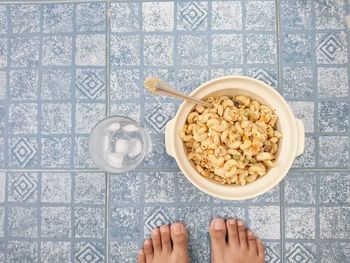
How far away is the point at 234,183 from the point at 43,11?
57 centimetres

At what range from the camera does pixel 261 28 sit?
1089mm

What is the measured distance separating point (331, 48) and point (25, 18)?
2.26ft

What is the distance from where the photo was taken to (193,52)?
1.09 meters

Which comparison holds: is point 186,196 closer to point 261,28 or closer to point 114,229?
point 114,229

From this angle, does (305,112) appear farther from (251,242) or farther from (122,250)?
(122,250)

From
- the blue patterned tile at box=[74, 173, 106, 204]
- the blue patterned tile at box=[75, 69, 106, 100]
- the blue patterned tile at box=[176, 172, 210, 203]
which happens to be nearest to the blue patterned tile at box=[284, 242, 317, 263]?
the blue patterned tile at box=[176, 172, 210, 203]

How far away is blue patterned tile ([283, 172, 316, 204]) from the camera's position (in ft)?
3.53

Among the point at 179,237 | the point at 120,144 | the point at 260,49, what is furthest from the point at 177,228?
the point at 260,49

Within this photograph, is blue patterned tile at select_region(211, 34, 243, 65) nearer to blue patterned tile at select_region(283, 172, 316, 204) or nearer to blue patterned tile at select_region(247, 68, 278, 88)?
blue patterned tile at select_region(247, 68, 278, 88)

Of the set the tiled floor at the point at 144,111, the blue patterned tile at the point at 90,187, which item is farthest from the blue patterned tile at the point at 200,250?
the blue patterned tile at the point at 90,187

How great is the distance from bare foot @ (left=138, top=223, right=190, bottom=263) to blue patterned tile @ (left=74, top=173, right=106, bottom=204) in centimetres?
14

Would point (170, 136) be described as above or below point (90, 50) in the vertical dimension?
below

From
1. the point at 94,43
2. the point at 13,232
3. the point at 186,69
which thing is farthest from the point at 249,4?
the point at 13,232

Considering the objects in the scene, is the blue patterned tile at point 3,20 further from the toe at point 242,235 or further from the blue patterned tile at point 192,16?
the toe at point 242,235
